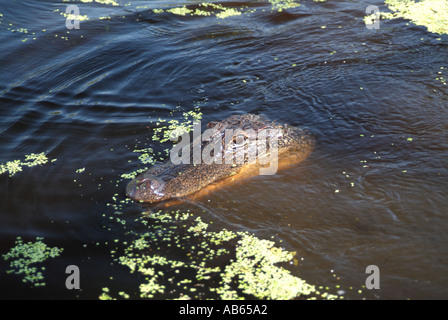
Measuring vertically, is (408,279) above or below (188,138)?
below

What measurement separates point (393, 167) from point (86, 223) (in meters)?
3.34

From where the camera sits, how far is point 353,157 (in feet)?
16.9

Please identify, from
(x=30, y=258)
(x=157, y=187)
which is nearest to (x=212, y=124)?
(x=157, y=187)

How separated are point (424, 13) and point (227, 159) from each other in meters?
6.28

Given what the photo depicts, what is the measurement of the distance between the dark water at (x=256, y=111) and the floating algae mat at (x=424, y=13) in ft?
1.09

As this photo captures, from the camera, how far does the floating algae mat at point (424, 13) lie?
8.28 meters

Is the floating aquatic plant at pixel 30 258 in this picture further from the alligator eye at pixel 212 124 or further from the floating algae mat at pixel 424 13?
the floating algae mat at pixel 424 13

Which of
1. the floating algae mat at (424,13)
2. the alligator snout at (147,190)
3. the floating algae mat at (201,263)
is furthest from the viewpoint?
the floating algae mat at (424,13)

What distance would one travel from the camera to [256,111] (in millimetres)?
6234

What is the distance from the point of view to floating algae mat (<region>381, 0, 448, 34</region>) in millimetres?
8283

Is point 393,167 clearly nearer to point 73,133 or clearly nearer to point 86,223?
point 86,223

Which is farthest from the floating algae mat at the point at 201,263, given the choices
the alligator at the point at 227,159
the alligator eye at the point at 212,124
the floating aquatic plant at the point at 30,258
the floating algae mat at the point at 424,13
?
the floating algae mat at the point at 424,13
